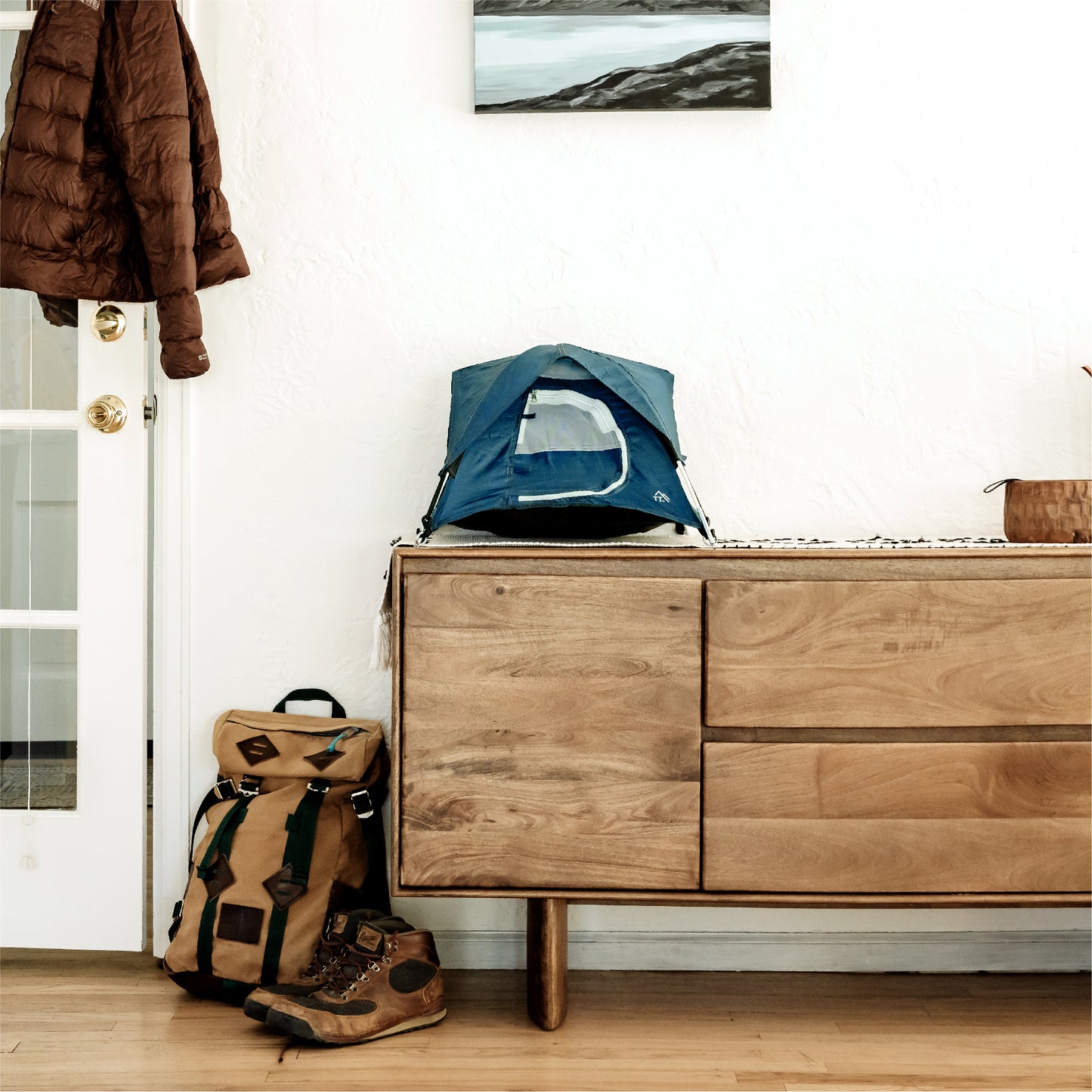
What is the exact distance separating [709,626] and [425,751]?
18.0 inches

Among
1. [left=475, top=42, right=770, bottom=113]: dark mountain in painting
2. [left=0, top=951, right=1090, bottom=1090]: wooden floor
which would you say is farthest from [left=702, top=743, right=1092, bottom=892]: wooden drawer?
[left=475, top=42, right=770, bottom=113]: dark mountain in painting

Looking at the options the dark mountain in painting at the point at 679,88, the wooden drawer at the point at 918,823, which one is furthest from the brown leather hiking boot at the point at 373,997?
the dark mountain in painting at the point at 679,88

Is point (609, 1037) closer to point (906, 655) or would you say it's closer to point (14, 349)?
point (906, 655)

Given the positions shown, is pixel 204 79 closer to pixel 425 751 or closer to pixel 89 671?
pixel 89 671

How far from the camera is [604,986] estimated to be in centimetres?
162

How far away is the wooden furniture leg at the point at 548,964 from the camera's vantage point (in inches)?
56.2

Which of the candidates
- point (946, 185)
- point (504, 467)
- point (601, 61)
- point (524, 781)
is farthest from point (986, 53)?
point (524, 781)

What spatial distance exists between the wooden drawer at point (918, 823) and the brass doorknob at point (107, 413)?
127 centimetres

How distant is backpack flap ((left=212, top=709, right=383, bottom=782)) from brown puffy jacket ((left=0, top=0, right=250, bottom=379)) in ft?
2.08

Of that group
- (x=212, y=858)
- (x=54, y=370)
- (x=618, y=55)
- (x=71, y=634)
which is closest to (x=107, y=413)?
(x=54, y=370)

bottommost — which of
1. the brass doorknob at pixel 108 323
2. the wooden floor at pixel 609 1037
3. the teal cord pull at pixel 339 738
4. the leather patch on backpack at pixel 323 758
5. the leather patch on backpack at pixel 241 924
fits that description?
the wooden floor at pixel 609 1037

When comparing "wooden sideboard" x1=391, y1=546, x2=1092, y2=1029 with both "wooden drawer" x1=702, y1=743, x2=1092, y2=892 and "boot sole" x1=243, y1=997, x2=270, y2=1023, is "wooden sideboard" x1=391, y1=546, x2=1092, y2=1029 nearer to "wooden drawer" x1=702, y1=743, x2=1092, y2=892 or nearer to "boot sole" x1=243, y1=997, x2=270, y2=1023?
"wooden drawer" x1=702, y1=743, x2=1092, y2=892

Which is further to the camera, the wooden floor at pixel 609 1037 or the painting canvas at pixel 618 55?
the painting canvas at pixel 618 55

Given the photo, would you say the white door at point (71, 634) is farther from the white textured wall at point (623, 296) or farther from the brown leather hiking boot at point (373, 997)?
the brown leather hiking boot at point (373, 997)
